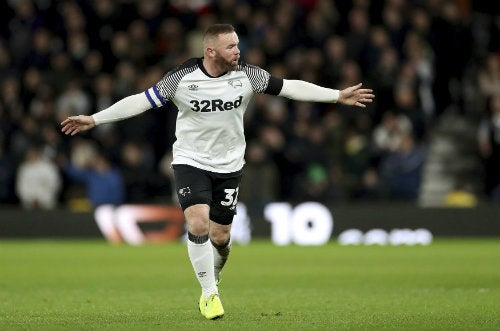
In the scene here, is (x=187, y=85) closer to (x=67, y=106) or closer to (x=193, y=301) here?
(x=193, y=301)

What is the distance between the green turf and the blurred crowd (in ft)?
6.78

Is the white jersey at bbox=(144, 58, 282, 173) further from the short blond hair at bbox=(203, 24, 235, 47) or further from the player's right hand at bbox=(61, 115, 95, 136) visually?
the player's right hand at bbox=(61, 115, 95, 136)

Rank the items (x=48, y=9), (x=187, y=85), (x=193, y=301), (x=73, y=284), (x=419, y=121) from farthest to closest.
Result: (x=48, y=9) → (x=419, y=121) → (x=73, y=284) → (x=193, y=301) → (x=187, y=85)

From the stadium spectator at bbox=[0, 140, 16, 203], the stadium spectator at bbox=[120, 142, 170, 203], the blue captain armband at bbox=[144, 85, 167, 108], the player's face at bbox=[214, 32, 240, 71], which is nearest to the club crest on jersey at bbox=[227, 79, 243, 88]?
the player's face at bbox=[214, 32, 240, 71]

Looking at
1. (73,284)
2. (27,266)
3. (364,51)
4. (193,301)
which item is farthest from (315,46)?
(193,301)

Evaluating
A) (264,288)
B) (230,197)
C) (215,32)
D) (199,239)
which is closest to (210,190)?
(230,197)

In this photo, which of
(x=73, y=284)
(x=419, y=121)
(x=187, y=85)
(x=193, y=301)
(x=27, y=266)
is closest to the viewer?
(x=187, y=85)

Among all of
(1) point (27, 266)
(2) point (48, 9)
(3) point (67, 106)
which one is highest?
(2) point (48, 9)

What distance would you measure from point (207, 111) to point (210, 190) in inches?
26.5

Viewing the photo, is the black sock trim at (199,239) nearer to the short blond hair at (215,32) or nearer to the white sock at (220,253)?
the white sock at (220,253)

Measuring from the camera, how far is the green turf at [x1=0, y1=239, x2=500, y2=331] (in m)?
9.15

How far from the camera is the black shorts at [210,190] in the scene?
9.56 m

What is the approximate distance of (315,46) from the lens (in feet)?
76.8

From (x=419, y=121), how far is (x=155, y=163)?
210 inches
